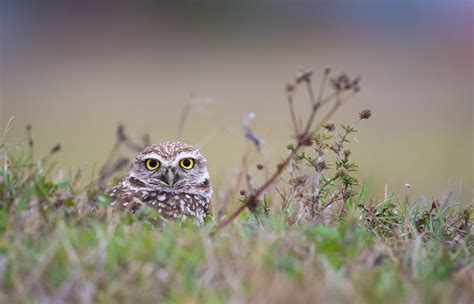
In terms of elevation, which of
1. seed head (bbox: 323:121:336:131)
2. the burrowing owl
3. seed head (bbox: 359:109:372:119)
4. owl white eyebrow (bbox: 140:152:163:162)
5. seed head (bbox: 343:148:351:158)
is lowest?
the burrowing owl

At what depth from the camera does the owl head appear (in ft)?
16.7

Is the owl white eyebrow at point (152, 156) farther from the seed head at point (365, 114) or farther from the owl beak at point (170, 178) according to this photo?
the seed head at point (365, 114)

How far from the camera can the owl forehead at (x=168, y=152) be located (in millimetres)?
5180

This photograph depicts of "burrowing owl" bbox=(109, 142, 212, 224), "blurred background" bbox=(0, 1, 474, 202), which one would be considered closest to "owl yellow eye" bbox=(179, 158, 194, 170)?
"burrowing owl" bbox=(109, 142, 212, 224)

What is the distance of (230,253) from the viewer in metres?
3.53

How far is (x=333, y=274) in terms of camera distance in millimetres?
3318

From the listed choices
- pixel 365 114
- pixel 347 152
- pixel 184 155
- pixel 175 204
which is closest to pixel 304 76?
pixel 365 114

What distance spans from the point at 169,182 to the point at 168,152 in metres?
0.25

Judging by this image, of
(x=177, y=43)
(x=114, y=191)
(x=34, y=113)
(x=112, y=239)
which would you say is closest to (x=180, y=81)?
(x=177, y=43)

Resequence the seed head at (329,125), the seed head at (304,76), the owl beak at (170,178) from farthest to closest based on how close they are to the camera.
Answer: the owl beak at (170,178), the seed head at (329,125), the seed head at (304,76)

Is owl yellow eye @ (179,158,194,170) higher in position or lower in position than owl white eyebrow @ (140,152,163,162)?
lower

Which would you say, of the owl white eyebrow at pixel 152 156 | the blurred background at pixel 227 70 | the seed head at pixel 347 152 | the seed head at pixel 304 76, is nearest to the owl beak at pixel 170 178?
the owl white eyebrow at pixel 152 156

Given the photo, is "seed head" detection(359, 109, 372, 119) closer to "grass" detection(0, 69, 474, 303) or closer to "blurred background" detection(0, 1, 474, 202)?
"grass" detection(0, 69, 474, 303)

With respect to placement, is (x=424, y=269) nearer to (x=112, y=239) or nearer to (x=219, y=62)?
(x=112, y=239)
